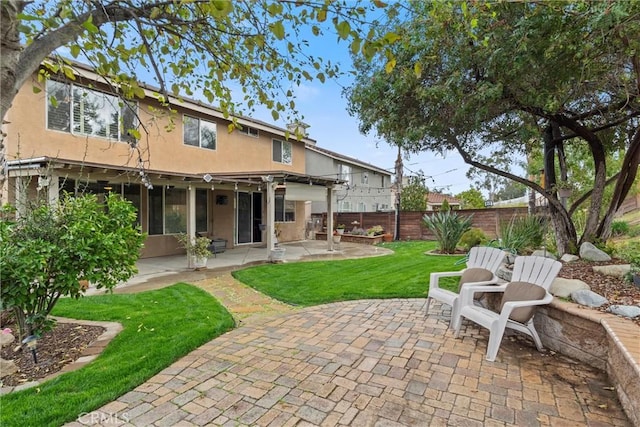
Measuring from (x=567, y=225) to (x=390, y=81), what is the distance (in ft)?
12.8

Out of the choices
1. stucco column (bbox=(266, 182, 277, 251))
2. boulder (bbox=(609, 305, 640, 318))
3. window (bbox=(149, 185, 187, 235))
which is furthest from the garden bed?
boulder (bbox=(609, 305, 640, 318))

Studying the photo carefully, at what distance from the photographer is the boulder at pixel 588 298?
11.1 ft

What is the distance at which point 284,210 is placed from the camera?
48.8 ft

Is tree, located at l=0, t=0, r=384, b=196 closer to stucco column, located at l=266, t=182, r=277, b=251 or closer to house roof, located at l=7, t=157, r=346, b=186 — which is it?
house roof, located at l=7, t=157, r=346, b=186

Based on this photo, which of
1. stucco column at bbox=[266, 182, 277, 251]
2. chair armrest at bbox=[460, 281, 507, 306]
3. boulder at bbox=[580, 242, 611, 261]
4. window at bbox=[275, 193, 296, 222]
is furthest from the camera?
window at bbox=[275, 193, 296, 222]

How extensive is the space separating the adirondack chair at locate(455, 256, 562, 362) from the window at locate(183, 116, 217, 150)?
10122 millimetres

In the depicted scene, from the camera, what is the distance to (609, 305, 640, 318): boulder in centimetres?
307

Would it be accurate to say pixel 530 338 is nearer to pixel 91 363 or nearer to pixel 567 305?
pixel 567 305

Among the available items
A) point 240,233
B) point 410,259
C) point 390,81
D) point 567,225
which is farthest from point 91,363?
point 240,233

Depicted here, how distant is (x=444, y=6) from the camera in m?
3.85

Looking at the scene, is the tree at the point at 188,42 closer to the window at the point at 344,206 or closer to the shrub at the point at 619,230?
the shrub at the point at 619,230

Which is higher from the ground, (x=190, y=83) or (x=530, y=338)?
(x=190, y=83)

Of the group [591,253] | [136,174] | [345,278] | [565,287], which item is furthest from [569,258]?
[136,174]

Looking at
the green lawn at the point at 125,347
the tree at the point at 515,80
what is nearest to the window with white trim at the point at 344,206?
the tree at the point at 515,80
